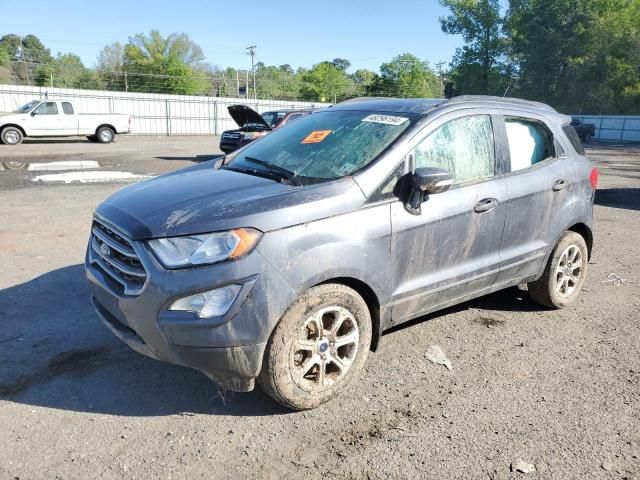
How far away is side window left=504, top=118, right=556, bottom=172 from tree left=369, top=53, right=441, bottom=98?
75.5m

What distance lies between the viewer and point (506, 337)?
4.22 meters

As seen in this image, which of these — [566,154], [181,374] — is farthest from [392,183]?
[566,154]

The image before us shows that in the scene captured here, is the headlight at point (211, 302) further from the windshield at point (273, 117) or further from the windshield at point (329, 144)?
the windshield at point (273, 117)

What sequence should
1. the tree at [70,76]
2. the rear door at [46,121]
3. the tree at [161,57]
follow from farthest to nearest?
the tree at [161,57]
the tree at [70,76]
the rear door at [46,121]

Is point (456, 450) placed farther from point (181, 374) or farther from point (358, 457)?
point (181, 374)

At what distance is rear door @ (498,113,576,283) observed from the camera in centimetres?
410

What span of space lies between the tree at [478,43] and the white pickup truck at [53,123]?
48.4 metres

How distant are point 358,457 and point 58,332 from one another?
2.58 metres

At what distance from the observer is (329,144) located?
3.74m

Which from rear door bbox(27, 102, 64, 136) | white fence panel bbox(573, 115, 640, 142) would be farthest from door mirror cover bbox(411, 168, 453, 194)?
white fence panel bbox(573, 115, 640, 142)

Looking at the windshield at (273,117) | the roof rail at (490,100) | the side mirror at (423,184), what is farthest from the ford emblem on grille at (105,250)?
the windshield at (273,117)

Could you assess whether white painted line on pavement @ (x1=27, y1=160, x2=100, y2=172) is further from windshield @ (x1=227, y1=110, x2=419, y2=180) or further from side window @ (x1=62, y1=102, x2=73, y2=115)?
windshield @ (x1=227, y1=110, x2=419, y2=180)

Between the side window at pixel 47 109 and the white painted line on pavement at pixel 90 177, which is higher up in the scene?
the side window at pixel 47 109

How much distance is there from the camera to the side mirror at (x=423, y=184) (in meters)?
3.27
